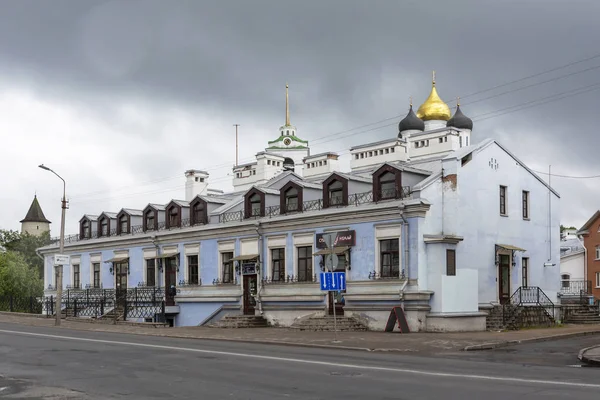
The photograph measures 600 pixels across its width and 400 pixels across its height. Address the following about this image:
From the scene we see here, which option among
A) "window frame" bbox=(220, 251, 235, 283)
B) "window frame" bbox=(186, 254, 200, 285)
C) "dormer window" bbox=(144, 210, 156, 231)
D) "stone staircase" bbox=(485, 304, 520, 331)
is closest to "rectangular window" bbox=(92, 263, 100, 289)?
"dormer window" bbox=(144, 210, 156, 231)

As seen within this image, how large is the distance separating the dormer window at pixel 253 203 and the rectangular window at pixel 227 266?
7.59 ft

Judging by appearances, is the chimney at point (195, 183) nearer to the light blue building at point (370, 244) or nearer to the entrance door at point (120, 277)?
the light blue building at point (370, 244)

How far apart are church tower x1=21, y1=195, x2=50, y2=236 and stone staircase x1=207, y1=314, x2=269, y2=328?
83698mm

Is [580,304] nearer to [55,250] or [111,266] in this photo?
[111,266]

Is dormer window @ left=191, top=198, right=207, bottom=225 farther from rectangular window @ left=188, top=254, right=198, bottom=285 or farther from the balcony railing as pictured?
rectangular window @ left=188, top=254, right=198, bottom=285

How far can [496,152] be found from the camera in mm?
34531

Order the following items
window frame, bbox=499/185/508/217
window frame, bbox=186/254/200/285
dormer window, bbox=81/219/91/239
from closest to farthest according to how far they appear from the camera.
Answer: window frame, bbox=499/185/508/217 < window frame, bbox=186/254/200/285 < dormer window, bbox=81/219/91/239

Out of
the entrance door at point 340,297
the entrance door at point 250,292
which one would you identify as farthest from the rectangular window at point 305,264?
the entrance door at point 250,292

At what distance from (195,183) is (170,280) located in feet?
36.1

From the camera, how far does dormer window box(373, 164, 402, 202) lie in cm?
3195

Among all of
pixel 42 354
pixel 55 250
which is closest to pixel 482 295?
pixel 42 354

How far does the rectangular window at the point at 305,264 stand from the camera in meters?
35.0

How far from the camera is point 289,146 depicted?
72.9 metres

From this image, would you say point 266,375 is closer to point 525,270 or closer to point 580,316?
point 525,270
